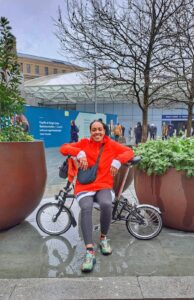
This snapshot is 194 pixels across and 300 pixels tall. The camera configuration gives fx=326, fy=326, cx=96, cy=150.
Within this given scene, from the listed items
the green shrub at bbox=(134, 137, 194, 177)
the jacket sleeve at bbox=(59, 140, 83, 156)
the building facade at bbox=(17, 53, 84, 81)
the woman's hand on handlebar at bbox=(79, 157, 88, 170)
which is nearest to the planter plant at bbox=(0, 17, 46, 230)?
the jacket sleeve at bbox=(59, 140, 83, 156)

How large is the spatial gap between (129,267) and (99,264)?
0.97 ft

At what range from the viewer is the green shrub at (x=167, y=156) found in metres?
3.95

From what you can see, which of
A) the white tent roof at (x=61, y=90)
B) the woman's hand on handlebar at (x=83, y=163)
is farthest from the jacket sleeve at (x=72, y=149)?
the white tent roof at (x=61, y=90)

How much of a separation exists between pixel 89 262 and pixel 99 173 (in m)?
0.97

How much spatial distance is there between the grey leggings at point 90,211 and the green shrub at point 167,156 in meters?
0.83

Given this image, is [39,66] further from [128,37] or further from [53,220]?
[53,220]

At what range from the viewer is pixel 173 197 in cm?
401

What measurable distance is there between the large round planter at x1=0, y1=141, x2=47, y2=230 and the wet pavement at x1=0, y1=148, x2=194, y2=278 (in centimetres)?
29

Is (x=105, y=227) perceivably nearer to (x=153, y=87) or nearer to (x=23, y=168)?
(x=23, y=168)

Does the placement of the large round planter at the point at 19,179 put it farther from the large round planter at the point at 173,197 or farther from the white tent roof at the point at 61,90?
the white tent roof at the point at 61,90

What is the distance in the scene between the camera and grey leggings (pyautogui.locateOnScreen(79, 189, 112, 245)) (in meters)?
3.31

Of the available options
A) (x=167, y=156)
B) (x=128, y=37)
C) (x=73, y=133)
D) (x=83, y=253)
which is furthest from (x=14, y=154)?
(x=73, y=133)

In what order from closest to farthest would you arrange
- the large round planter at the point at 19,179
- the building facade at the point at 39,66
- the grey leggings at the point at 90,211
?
1. the grey leggings at the point at 90,211
2. the large round planter at the point at 19,179
3. the building facade at the point at 39,66

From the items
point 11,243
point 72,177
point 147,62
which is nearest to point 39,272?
point 11,243
